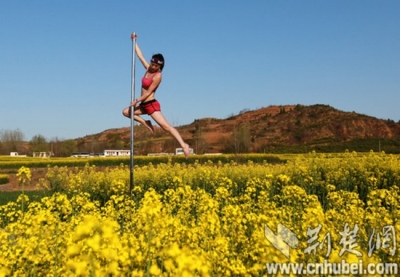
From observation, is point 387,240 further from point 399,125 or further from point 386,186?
point 399,125

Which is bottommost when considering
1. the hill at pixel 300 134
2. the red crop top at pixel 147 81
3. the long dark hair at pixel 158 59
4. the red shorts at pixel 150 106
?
the red shorts at pixel 150 106

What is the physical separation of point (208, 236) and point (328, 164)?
30.9 ft

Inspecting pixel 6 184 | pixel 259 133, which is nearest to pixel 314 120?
pixel 259 133

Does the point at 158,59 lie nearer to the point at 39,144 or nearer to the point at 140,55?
the point at 140,55

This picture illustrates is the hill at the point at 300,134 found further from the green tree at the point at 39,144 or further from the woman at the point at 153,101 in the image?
the woman at the point at 153,101

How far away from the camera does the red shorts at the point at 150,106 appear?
5.95 meters

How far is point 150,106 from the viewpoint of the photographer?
19.5ft

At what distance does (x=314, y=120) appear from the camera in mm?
84000

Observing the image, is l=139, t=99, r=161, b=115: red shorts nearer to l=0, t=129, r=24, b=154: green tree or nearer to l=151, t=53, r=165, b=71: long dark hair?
l=151, t=53, r=165, b=71: long dark hair

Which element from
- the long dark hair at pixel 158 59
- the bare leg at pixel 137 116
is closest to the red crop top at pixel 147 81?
the long dark hair at pixel 158 59

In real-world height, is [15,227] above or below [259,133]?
below

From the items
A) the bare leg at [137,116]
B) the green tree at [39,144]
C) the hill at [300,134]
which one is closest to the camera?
the bare leg at [137,116]

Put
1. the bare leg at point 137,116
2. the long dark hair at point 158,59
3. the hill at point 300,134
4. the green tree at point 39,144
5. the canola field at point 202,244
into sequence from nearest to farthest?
the canola field at point 202,244 → the long dark hair at point 158,59 → the bare leg at point 137,116 → the hill at point 300,134 → the green tree at point 39,144

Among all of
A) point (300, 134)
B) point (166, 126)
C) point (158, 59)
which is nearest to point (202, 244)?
point (166, 126)
